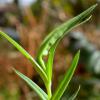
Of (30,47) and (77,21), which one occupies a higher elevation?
(77,21)

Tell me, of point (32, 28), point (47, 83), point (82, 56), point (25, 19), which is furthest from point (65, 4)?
point (47, 83)

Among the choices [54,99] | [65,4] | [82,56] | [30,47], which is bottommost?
[65,4]

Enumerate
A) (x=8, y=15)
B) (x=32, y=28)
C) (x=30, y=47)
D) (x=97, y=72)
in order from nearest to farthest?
1. (x=97, y=72)
2. (x=30, y=47)
3. (x=32, y=28)
4. (x=8, y=15)

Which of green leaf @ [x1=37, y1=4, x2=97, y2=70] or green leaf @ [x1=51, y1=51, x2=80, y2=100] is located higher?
green leaf @ [x1=37, y1=4, x2=97, y2=70]

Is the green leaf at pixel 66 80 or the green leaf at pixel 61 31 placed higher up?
the green leaf at pixel 61 31

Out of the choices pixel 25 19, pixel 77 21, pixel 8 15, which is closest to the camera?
pixel 77 21

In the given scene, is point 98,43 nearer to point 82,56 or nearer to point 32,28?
point 82,56

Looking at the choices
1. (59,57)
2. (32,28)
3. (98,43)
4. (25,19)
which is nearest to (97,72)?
(98,43)

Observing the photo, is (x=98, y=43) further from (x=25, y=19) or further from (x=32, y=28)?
(x=25, y=19)

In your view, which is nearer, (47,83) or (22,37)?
(47,83)
